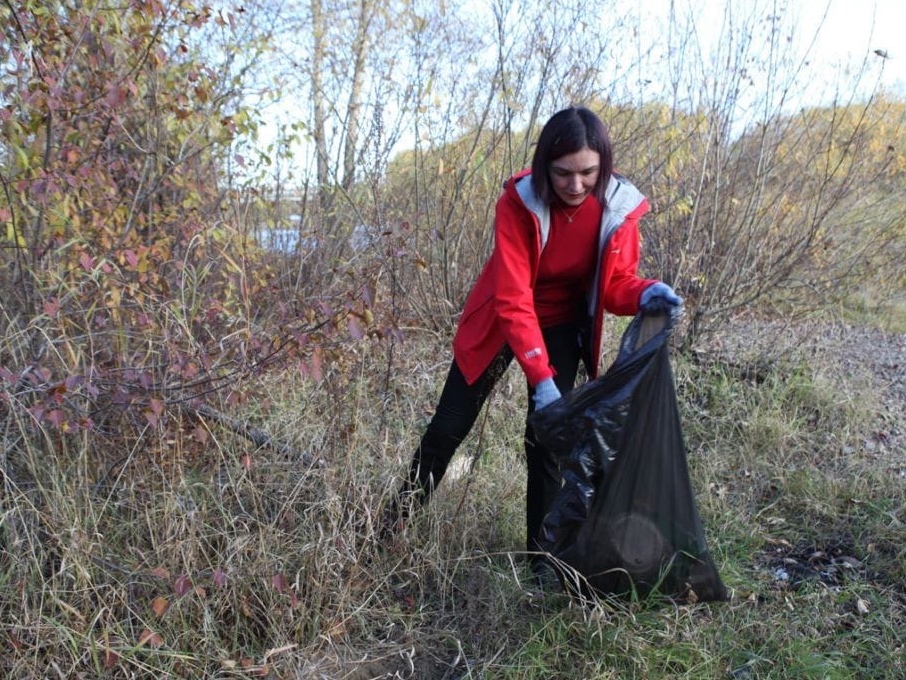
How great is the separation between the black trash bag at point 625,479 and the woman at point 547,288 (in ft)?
0.40

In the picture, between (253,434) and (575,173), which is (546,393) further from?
(253,434)

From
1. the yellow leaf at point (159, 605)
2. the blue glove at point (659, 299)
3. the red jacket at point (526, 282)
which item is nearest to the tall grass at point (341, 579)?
the yellow leaf at point (159, 605)

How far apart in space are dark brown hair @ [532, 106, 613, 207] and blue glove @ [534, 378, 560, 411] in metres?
0.56

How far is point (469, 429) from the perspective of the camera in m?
2.77

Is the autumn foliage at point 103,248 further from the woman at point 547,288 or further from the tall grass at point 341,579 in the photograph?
the woman at point 547,288

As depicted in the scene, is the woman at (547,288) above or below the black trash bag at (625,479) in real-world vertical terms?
above

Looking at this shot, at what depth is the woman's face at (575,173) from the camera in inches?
91.6

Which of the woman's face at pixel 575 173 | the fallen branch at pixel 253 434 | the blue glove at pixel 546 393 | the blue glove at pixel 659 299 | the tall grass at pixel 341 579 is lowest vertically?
the tall grass at pixel 341 579

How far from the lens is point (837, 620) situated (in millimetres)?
2680

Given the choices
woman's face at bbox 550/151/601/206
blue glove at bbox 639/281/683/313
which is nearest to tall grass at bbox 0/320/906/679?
blue glove at bbox 639/281/683/313

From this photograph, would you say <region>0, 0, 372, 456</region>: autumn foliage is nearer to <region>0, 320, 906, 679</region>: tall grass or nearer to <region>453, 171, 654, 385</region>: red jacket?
<region>0, 320, 906, 679</region>: tall grass

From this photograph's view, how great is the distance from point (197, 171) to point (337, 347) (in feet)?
6.04

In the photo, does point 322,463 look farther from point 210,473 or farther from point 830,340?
point 830,340

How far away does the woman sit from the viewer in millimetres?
2375
